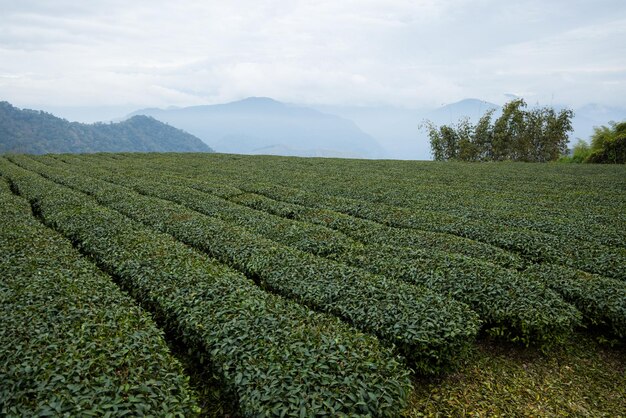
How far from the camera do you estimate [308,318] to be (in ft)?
23.7

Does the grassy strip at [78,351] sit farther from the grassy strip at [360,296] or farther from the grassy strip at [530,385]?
the grassy strip at [530,385]

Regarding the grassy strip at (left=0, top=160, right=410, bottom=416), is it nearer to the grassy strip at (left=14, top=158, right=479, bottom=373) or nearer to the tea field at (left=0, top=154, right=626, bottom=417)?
the tea field at (left=0, top=154, right=626, bottom=417)

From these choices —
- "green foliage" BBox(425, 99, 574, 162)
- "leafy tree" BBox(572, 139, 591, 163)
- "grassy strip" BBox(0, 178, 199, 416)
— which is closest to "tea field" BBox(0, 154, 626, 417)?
"grassy strip" BBox(0, 178, 199, 416)

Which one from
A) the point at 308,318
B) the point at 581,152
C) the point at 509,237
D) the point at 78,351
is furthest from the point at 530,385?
the point at 581,152

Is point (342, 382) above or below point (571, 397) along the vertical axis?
above

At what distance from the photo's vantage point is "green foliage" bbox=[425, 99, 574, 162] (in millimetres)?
62656

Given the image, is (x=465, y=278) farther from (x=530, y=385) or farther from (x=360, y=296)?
(x=360, y=296)

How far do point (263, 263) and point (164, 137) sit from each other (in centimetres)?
20408

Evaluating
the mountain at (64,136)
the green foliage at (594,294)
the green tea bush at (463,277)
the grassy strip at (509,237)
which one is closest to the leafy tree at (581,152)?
the grassy strip at (509,237)

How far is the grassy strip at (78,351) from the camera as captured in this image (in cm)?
496

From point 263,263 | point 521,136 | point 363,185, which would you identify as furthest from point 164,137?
point 263,263

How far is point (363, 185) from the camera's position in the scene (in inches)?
958

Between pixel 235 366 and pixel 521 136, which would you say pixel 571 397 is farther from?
pixel 521 136

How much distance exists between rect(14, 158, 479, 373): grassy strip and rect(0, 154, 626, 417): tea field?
0.04 m
